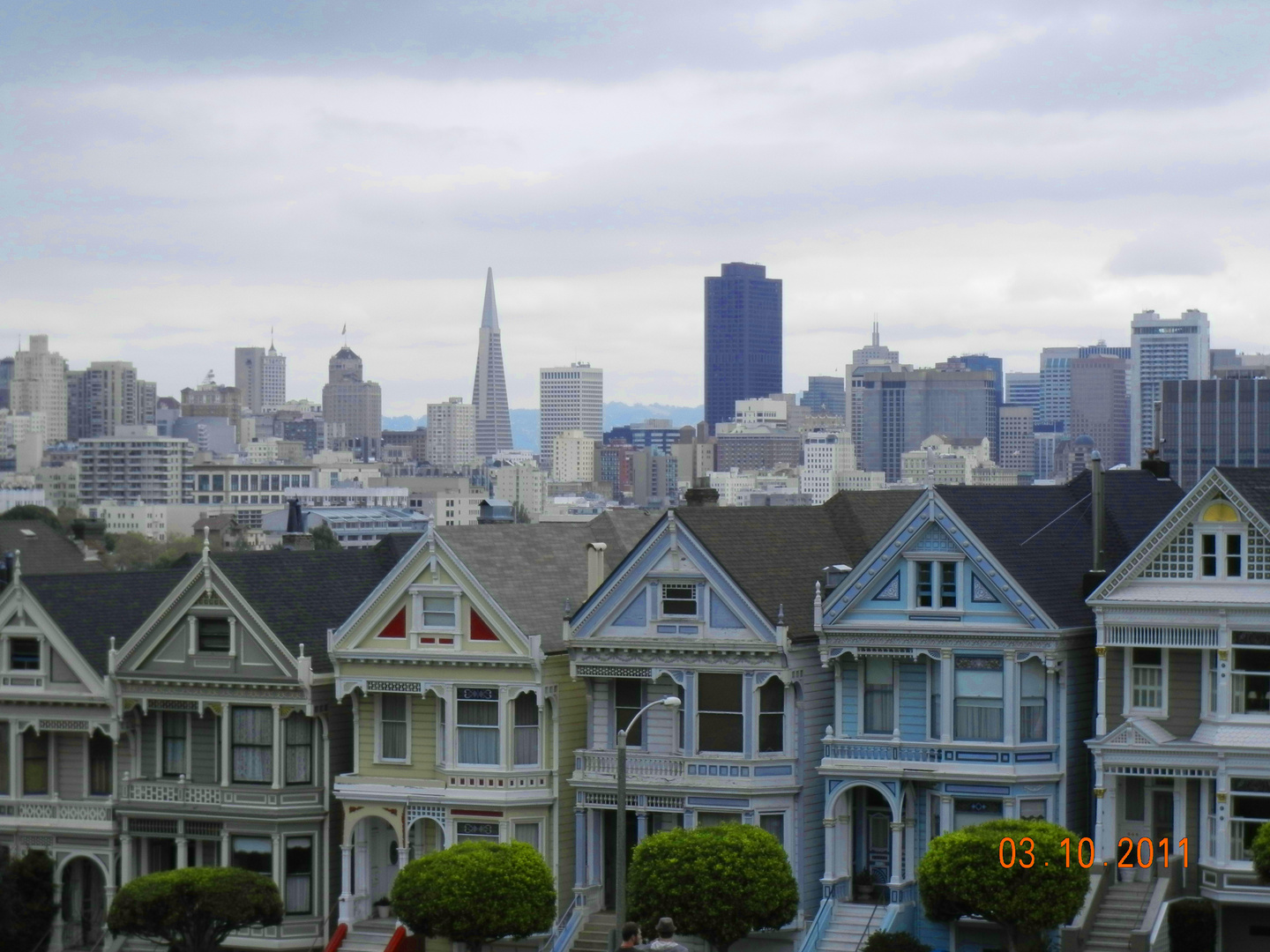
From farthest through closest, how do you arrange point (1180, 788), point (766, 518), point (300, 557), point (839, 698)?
point (300, 557)
point (766, 518)
point (839, 698)
point (1180, 788)

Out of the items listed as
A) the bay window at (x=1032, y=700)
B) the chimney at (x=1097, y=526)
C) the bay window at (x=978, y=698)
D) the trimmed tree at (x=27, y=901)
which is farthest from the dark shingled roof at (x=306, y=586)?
the chimney at (x=1097, y=526)

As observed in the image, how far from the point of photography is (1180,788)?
1688 inches

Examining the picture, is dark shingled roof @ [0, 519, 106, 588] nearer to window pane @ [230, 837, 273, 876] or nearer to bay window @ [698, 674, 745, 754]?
window pane @ [230, 837, 273, 876]

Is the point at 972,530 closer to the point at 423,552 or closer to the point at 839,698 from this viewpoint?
the point at 839,698

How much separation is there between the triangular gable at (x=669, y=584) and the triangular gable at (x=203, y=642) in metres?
6.29

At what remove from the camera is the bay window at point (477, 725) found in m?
48.0

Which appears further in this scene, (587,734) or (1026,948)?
(587,734)

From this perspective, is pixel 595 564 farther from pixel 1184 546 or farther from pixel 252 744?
pixel 1184 546

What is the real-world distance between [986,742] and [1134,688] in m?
2.66

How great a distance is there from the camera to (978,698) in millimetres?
Result: 44406

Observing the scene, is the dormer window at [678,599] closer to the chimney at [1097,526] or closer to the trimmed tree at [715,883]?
the trimmed tree at [715,883]

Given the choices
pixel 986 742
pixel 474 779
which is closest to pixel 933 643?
pixel 986 742

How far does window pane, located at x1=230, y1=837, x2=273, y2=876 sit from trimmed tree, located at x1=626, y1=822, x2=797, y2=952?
28.8ft

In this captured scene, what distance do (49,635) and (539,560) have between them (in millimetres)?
9889
